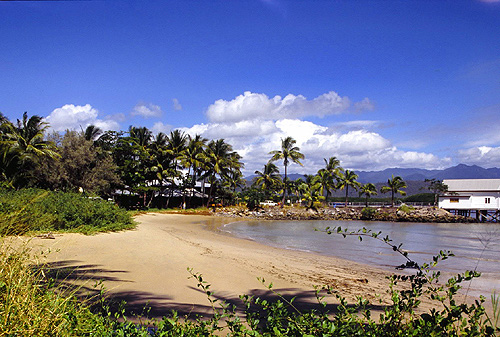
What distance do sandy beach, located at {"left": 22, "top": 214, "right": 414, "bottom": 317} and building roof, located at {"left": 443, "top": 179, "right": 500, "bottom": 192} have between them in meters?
49.5

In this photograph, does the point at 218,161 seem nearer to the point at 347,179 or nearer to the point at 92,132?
the point at 92,132

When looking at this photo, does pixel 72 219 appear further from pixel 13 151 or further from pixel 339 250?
pixel 13 151

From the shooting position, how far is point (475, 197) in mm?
49000

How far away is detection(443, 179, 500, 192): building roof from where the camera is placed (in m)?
48.8

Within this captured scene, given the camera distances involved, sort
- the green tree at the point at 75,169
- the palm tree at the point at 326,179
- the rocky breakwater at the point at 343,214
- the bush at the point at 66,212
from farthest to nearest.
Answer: the palm tree at the point at 326,179, the rocky breakwater at the point at 343,214, the green tree at the point at 75,169, the bush at the point at 66,212

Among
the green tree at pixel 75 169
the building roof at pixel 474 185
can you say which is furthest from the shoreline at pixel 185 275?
the building roof at pixel 474 185

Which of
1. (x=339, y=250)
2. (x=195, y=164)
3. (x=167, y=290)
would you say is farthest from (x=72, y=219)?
(x=195, y=164)

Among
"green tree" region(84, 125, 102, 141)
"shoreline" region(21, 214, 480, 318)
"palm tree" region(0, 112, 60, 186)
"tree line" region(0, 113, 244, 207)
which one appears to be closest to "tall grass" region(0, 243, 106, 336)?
"shoreline" region(21, 214, 480, 318)

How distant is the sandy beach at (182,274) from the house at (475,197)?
4837 cm

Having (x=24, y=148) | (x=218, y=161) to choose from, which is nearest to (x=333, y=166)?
(x=218, y=161)

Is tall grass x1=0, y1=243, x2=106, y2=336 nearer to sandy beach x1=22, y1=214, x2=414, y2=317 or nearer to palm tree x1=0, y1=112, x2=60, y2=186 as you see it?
sandy beach x1=22, y1=214, x2=414, y2=317

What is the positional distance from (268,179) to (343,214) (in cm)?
1156

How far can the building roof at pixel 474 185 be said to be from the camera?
48844mm

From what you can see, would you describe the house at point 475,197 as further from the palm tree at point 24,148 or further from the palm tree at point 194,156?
the palm tree at point 24,148
